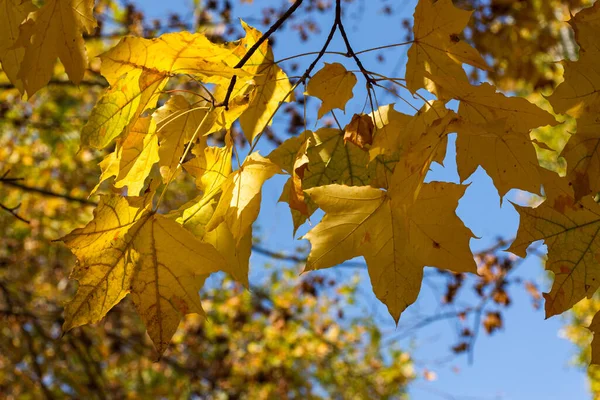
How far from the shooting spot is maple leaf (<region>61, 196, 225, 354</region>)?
1073 millimetres

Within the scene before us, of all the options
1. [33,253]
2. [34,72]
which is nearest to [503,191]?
[34,72]

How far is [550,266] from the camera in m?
1.13

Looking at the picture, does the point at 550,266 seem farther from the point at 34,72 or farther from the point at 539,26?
the point at 539,26

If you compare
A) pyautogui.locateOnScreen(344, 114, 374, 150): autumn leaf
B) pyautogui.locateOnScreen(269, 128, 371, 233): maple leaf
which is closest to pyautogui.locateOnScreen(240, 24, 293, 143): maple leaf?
pyautogui.locateOnScreen(269, 128, 371, 233): maple leaf

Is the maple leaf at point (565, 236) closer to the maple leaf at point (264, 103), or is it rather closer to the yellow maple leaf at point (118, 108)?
the maple leaf at point (264, 103)

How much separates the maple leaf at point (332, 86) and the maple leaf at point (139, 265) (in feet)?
1.38

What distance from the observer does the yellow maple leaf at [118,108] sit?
3.75 feet

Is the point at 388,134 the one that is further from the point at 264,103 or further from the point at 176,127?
the point at 176,127

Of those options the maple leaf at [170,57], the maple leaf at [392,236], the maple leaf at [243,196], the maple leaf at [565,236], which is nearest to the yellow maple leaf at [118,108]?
the maple leaf at [170,57]

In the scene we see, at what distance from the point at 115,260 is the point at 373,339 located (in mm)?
5570

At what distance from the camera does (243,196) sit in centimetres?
104

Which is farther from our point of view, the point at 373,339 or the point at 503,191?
the point at 373,339

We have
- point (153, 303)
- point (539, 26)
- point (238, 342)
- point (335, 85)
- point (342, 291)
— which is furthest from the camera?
point (342, 291)

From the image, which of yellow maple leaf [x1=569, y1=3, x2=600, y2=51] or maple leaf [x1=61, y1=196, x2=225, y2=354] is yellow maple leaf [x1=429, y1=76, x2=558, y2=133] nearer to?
yellow maple leaf [x1=569, y1=3, x2=600, y2=51]
